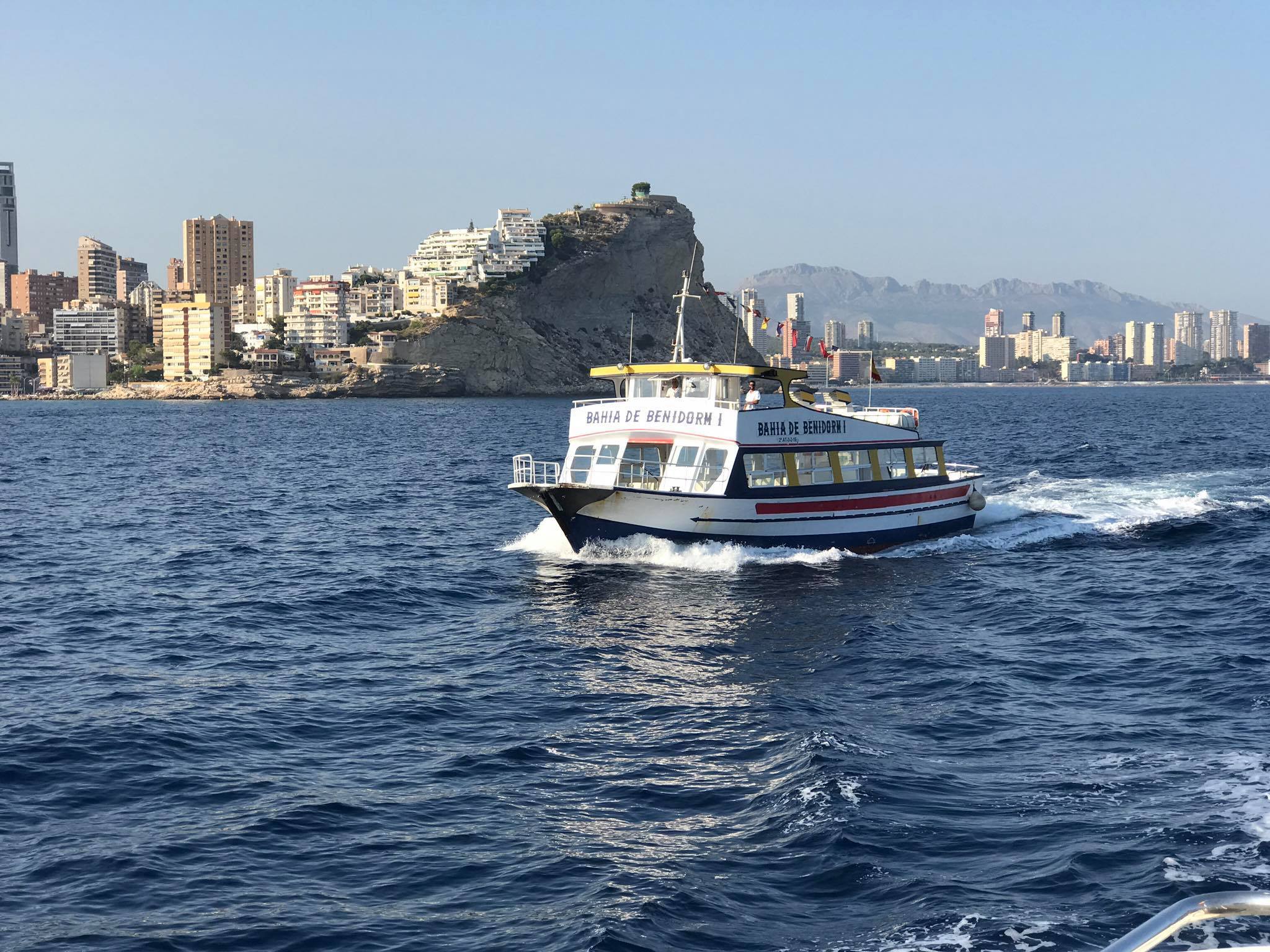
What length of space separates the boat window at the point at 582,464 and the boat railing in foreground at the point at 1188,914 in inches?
1060

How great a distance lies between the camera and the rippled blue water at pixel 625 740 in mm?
12180

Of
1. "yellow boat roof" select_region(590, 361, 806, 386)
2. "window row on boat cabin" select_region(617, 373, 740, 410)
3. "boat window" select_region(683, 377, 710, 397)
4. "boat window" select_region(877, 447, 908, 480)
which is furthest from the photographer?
"boat window" select_region(877, 447, 908, 480)

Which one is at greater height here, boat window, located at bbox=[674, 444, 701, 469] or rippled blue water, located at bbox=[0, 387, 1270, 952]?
boat window, located at bbox=[674, 444, 701, 469]

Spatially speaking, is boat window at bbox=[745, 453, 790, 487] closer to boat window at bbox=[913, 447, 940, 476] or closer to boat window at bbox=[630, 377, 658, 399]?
boat window at bbox=[630, 377, 658, 399]

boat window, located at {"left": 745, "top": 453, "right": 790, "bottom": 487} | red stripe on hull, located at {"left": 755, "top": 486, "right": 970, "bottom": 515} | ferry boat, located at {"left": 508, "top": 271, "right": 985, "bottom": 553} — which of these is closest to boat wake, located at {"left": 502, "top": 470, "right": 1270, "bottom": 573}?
ferry boat, located at {"left": 508, "top": 271, "right": 985, "bottom": 553}

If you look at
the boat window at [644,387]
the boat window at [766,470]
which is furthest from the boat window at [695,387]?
the boat window at [766,470]

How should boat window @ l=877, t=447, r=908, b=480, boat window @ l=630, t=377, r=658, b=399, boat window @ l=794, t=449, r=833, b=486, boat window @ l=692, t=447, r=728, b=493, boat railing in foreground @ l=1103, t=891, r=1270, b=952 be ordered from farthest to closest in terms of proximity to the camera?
1. boat window @ l=877, t=447, r=908, b=480
2. boat window @ l=630, t=377, r=658, b=399
3. boat window @ l=794, t=449, r=833, b=486
4. boat window @ l=692, t=447, r=728, b=493
5. boat railing in foreground @ l=1103, t=891, r=1270, b=952

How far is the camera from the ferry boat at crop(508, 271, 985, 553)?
3102 centimetres

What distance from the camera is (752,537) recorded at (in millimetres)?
31625

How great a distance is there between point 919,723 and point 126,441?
83.4 metres

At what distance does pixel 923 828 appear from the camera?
13930 millimetres

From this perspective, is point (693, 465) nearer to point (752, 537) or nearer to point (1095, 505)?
point (752, 537)

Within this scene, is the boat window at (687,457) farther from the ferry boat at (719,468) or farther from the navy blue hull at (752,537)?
the navy blue hull at (752,537)

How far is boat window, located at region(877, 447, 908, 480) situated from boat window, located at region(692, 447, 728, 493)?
5.82 meters
